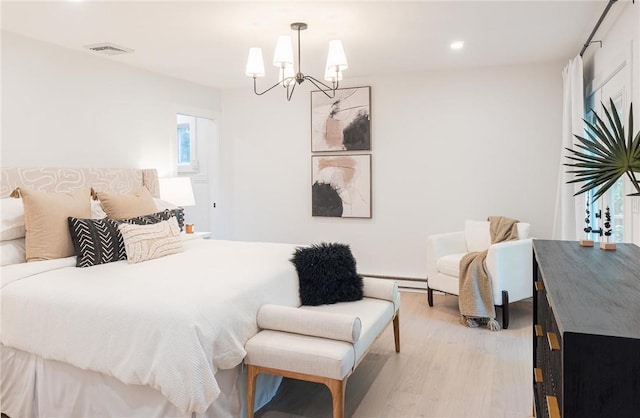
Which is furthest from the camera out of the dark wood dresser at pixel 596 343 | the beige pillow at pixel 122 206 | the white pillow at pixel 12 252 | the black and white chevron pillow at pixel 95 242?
the beige pillow at pixel 122 206

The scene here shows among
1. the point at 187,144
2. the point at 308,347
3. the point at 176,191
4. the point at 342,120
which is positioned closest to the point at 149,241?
the point at 308,347

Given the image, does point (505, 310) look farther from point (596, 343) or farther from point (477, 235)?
point (596, 343)

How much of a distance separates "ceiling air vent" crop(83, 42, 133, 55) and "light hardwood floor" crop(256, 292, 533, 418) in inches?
122

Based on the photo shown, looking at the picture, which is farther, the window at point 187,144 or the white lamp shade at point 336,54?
the window at point 187,144

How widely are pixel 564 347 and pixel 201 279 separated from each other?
1.96m

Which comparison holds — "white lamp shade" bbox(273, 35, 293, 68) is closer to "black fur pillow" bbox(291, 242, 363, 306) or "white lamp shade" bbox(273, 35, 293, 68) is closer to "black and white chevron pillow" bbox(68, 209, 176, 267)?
"black fur pillow" bbox(291, 242, 363, 306)

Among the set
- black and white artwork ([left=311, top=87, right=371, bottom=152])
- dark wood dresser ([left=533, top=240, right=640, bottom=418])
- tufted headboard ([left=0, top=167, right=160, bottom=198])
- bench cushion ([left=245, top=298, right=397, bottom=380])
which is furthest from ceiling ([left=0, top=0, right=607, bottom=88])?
dark wood dresser ([left=533, top=240, right=640, bottom=418])

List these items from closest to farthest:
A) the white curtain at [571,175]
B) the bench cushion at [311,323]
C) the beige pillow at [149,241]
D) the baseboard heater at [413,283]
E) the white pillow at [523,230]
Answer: the bench cushion at [311,323] → the beige pillow at [149,241] → the white curtain at [571,175] → the white pillow at [523,230] → the baseboard heater at [413,283]

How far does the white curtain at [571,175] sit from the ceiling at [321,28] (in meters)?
0.29

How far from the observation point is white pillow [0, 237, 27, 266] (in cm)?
273

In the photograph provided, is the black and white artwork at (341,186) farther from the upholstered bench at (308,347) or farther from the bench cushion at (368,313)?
the upholstered bench at (308,347)

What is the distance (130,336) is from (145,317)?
0.35ft

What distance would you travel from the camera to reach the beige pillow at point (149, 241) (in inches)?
117

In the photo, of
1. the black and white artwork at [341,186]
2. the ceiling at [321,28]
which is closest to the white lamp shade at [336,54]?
the ceiling at [321,28]
